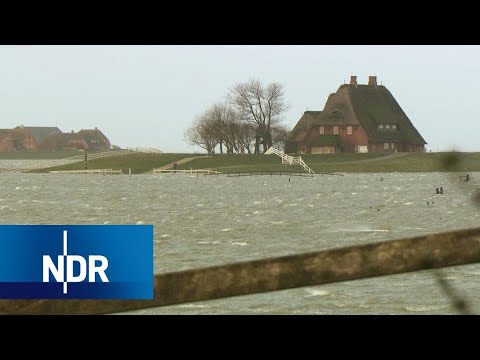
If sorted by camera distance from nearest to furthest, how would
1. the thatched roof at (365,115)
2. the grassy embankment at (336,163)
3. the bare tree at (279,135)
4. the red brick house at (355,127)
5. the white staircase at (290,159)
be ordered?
the white staircase at (290,159)
the grassy embankment at (336,163)
the bare tree at (279,135)
the red brick house at (355,127)
the thatched roof at (365,115)

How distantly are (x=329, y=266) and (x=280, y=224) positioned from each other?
51581 mm

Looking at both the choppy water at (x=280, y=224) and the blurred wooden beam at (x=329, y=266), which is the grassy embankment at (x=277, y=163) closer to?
the choppy water at (x=280, y=224)

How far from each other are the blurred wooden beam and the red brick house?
161 meters

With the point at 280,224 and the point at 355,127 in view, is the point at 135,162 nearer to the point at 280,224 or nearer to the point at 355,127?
the point at 355,127

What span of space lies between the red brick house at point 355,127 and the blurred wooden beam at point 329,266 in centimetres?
16134

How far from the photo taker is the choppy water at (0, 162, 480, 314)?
23.7 m

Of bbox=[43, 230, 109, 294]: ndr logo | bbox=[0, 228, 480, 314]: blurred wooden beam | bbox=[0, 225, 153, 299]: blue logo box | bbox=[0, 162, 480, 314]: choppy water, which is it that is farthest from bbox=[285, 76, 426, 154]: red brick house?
bbox=[0, 228, 480, 314]: blurred wooden beam

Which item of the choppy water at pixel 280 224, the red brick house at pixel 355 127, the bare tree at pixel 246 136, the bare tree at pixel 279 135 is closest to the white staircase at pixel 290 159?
the bare tree at pixel 246 136

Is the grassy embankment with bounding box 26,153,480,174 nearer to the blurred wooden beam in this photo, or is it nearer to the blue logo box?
the blue logo box

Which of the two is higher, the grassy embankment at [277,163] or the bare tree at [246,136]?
the bare tree at [246,136]

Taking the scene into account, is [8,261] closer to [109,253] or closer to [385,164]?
[109,253]

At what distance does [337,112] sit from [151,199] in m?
91.6

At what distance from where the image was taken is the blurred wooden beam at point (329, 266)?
10.1ft

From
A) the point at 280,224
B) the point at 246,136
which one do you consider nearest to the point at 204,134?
the point at 246,136
